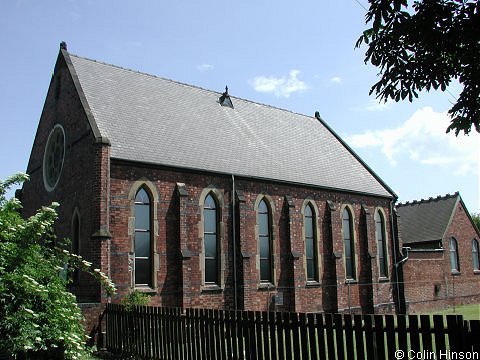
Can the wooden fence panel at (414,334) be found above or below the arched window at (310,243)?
below

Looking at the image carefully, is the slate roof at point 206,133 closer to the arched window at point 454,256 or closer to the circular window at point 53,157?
the circular window at point 53,157

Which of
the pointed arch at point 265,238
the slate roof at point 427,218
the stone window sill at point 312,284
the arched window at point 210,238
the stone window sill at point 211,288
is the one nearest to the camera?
the stone window sill at point 211,288

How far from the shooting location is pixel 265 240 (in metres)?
22.4

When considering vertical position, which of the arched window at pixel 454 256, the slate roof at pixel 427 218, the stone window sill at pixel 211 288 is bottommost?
the stone window sill at pixel 211 288

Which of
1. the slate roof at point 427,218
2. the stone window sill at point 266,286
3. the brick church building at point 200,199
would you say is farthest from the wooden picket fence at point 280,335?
the slate roof at point 427,218

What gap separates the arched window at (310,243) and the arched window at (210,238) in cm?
549

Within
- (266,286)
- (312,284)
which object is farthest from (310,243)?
(266,286)

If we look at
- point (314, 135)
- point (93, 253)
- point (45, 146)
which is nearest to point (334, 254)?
point (314, 135)

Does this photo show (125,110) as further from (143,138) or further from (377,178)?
(377,178)

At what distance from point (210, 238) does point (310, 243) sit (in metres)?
6.22

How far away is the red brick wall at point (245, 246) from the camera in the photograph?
17.8 meters

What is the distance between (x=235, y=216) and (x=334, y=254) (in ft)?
21.4

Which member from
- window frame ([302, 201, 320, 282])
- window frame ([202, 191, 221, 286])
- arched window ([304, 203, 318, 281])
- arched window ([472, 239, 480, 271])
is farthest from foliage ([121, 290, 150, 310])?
arched window ([472, 239, 480, 271])

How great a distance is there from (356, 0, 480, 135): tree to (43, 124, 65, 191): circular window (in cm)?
1670
